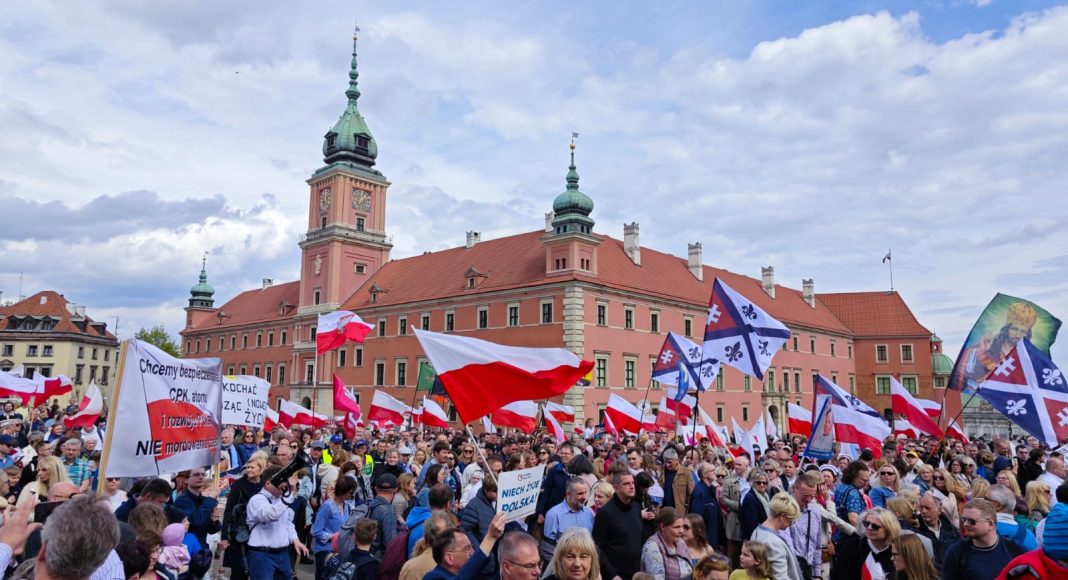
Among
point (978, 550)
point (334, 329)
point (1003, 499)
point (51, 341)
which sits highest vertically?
point (51, 341)

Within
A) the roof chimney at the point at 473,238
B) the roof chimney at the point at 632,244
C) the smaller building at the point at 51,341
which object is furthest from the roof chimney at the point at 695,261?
the smaller building at the point at 51,341

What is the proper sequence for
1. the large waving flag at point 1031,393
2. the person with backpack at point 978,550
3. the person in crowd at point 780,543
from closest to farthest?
the person with backpack at point 978,550
the person in crowd at point 780,543
the large waving flag at point 1031,393

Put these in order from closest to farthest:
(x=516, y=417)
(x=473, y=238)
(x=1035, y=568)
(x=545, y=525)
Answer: (x=1035, y=568) < (x=545, y=525) < (x=516, y=417) < (x=473, y=238)

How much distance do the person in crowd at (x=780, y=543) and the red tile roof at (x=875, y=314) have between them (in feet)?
205

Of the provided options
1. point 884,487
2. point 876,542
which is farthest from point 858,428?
point 876,542

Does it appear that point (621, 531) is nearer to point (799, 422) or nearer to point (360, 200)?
point (799, 422)

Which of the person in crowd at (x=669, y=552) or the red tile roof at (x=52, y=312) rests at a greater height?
the red tile roof at (x=52, y=312)

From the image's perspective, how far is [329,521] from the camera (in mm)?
7457

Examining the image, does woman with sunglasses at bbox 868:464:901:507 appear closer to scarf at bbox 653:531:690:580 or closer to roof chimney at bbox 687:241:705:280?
scarf at bbox 653:531:690:580

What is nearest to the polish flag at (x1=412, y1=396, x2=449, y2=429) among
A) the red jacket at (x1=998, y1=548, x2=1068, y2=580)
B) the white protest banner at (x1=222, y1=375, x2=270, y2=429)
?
the white protest banner at (x1=222, y1=375, x2=270, y2=429)

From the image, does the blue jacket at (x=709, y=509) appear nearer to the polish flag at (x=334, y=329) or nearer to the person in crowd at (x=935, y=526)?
the person in crowd at (x=935, y=526)

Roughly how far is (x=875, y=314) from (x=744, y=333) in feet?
189

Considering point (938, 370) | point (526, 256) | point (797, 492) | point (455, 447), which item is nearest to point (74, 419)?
point (455, 447)

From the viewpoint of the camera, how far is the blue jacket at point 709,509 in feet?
26.6
